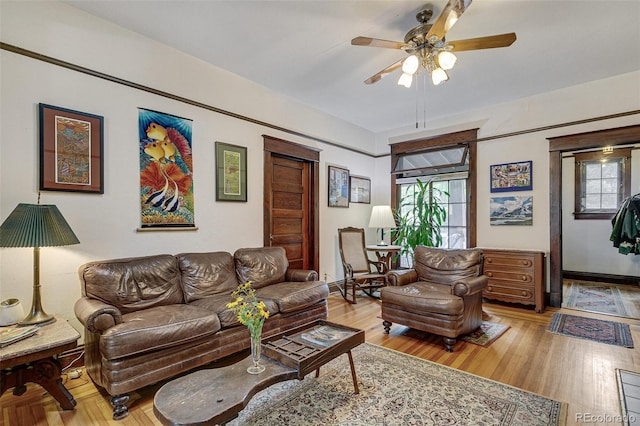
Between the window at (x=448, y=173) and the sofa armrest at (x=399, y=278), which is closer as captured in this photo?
the sofa armrest at (x=399, y=278)

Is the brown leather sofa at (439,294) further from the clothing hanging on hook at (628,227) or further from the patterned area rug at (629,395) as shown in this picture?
the clothing hanging on hook at (628,227)

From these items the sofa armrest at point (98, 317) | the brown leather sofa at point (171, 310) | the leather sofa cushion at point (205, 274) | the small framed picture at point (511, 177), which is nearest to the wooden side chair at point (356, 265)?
the brown leather sofa at point (171, 310)

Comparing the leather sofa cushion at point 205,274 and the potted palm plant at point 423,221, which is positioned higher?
the potted palm plant at point 423,221

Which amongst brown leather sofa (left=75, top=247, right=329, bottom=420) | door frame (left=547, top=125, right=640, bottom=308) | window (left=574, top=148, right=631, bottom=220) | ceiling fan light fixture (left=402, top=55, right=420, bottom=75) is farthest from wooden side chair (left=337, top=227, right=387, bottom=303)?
window (left=574, top=148, right=631, bottom=220)

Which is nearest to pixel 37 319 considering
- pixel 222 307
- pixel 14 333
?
pixel 14 333

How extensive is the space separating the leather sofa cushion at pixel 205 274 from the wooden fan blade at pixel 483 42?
2.96 m

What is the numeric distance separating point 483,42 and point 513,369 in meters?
2.66

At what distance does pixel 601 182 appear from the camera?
6.04 m

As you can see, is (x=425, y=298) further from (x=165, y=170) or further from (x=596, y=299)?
(x=596, y=299)

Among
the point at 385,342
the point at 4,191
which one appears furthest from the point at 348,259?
the point at 4,191

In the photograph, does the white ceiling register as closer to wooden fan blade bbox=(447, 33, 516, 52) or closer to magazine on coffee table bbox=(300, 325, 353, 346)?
wooden fan blade bbox=(447, 33, 516, 52)

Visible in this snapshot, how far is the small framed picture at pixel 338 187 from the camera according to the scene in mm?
5164

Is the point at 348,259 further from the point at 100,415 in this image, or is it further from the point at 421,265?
the point at 100,415

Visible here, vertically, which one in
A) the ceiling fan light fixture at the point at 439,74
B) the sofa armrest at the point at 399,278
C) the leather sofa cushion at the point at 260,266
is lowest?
the sofa armrest at the point at 399,278
